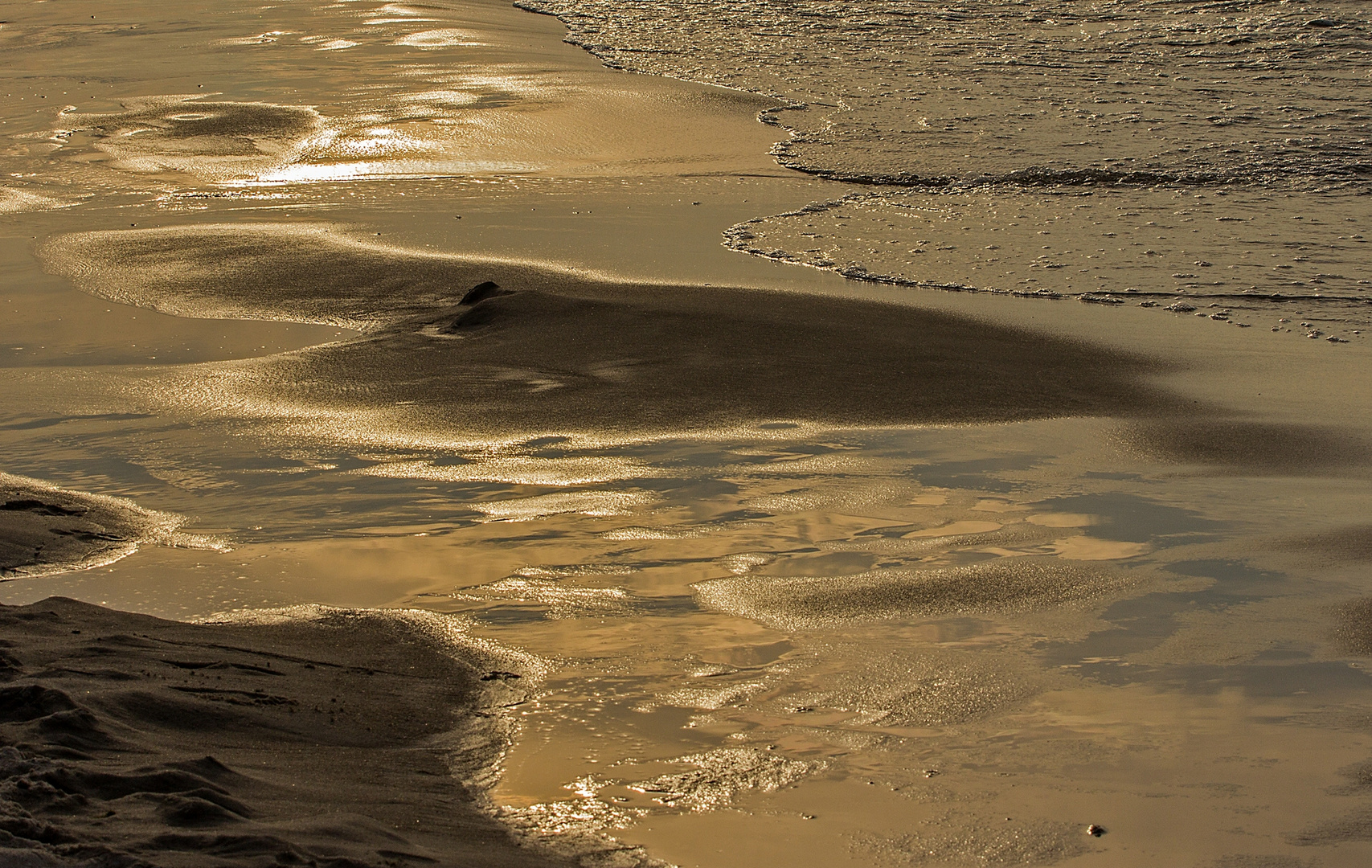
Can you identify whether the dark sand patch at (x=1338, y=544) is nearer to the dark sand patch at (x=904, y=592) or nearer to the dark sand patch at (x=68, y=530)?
the dark sand patch at (x=904, y=592)

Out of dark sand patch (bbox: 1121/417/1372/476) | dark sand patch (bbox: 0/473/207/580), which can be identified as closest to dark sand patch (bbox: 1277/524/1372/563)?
dark sand patch (bbox: 1121/417/1372/476)

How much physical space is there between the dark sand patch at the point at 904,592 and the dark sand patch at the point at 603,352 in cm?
151

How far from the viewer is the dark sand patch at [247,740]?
2.30 meters

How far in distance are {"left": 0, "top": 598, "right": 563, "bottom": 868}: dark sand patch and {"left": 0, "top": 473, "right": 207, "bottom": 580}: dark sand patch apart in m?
0.61

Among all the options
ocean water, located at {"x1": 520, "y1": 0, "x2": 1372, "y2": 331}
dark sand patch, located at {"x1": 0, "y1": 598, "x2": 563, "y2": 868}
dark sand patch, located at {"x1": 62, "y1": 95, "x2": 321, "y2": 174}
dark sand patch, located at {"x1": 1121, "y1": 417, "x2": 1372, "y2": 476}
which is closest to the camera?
dark sand patch, located at {"x1": 0, "y1": 598, "x2": 563, "y2": 868}

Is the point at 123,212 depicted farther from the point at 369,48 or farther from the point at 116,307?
the point at 369,48

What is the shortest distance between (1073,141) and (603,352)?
262 inches

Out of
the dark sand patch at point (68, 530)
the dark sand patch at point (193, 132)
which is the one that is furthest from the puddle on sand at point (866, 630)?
the dark sand patch at point (193, 132)

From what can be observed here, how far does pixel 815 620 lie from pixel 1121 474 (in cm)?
182

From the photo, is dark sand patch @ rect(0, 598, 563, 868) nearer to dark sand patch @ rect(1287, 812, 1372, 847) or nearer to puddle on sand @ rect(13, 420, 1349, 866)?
puddle on sand @ rect(13, 420, 1349, 866)

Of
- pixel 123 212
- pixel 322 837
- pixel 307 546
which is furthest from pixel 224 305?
pixel 322 837

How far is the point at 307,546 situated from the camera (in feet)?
14.3

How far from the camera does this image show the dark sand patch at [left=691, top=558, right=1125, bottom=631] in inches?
153

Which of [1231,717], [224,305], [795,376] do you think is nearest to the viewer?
[1231,717]
